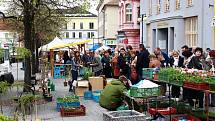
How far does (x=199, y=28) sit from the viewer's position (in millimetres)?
28672

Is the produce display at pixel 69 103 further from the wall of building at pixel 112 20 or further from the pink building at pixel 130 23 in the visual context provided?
A: the wall of building at pixel 112 20

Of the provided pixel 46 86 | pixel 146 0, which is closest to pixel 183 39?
pixel 146 0

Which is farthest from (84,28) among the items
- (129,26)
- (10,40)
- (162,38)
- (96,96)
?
(96,96)

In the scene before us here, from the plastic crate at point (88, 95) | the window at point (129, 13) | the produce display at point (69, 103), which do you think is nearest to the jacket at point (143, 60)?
the plastic crate at point (88, 95)

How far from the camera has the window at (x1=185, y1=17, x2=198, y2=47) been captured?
30.0m

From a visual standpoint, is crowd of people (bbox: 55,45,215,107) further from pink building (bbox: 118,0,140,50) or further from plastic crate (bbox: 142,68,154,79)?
pink building (bbox: 118,0,140,50)

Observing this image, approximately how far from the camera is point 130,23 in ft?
198

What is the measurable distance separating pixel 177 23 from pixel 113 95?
22.9 m

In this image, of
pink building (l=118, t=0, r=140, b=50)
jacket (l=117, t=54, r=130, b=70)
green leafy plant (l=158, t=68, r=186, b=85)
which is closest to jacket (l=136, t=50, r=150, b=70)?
jacket (l=117, t=54, r=130, b=70)

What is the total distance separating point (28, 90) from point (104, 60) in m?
6.65

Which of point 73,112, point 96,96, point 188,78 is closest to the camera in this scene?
point 188,78

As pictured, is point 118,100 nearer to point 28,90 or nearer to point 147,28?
point 28,90

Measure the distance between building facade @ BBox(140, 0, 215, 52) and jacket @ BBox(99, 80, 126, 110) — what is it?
1613 centimetres

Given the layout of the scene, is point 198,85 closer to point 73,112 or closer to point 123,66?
point 73,112
